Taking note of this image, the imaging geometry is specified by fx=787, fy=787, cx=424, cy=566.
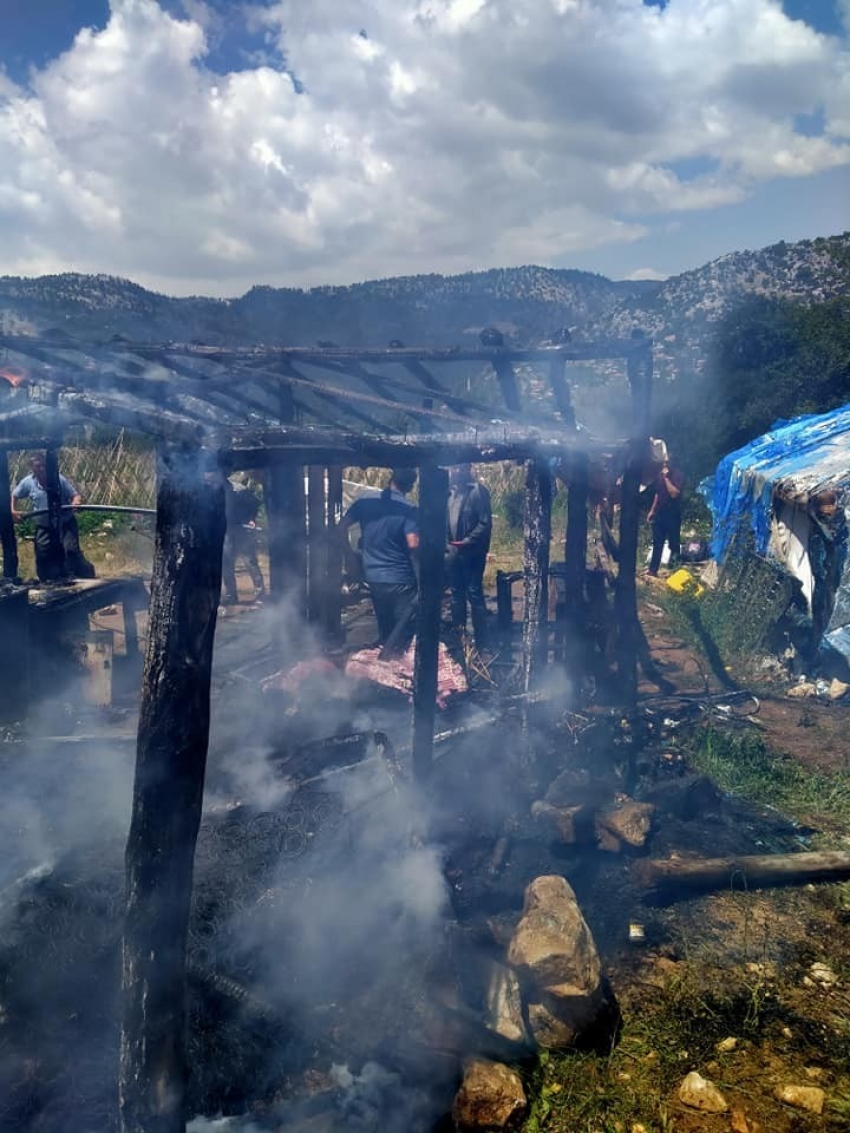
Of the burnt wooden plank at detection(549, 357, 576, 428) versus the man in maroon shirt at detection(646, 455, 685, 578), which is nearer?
the burnt wooden plank at detection(549, 357, 576, 428)

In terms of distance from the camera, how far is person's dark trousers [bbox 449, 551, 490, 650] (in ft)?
30.5

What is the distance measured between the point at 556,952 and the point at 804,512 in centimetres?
815

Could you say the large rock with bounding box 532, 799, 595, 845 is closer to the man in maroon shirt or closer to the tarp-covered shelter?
the tarp-covered shelter

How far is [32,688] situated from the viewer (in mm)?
7922

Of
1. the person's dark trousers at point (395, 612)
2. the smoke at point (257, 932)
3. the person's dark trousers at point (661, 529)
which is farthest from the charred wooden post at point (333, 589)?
the person's dark trousers at point (661, 529)

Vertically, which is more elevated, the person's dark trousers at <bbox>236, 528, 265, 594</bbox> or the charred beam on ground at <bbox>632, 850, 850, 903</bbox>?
the person's dark trousers at <bbox>236, 528, 265, 594</bbox>

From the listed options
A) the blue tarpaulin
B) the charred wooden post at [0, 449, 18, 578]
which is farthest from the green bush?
the charred wooden post at [0, 449, 18, 578]

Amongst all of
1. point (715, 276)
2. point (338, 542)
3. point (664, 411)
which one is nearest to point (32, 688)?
point (338, 542)

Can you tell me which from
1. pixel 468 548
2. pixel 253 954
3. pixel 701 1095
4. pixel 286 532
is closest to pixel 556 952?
pixel 701 1095

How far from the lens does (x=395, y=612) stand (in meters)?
8.59

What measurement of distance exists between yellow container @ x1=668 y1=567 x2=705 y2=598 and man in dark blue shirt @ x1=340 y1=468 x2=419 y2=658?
6.23 m

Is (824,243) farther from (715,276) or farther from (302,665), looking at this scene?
(302,665)

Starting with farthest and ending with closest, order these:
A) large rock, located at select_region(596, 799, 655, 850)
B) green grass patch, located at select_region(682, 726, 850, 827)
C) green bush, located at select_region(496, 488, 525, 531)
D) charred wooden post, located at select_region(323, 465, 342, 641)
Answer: green bush, located at select_region(496, 488, 525, 531) < charred wooden post, located at select_region(323, 465, 342, 641) < green grass patch, located at select_region(682, 726, 850, 827) < large rock, located at select_region(596, 799, 655, 850)

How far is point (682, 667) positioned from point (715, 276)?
2674 centimetres
